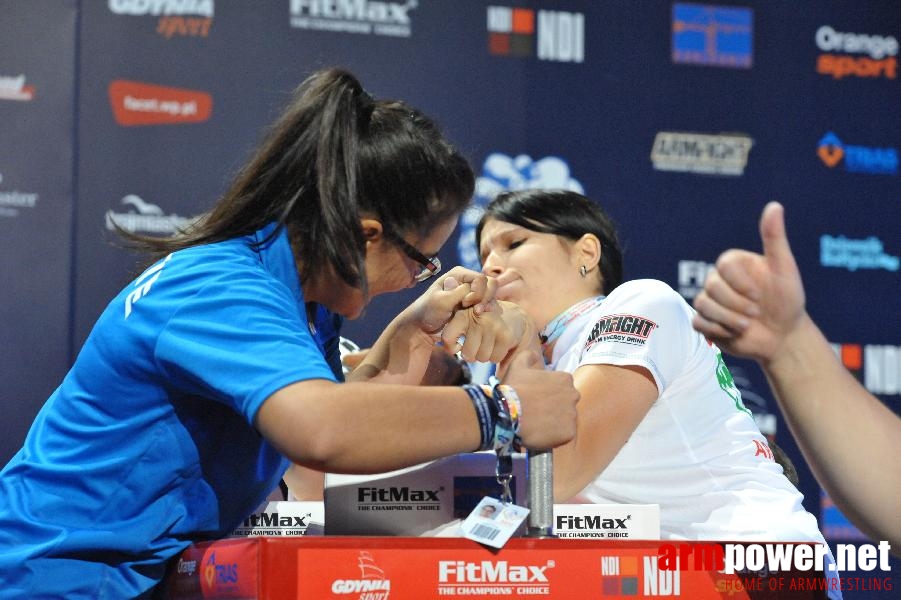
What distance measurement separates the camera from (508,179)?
13.9ft

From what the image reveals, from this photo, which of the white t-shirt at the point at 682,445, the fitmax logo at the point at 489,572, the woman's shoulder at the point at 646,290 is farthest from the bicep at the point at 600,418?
the fitmax logo at the point at 489,572

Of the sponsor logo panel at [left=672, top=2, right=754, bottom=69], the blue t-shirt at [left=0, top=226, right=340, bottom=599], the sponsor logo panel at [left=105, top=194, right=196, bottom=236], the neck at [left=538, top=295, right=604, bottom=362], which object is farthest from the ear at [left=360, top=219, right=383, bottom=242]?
the sponsor logo panel at [left=672, top=2, right=754, bottom=69]

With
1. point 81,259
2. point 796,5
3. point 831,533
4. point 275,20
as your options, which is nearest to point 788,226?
point 796,5

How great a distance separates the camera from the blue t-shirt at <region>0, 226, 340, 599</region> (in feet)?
4.16

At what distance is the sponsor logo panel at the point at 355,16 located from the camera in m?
4.11

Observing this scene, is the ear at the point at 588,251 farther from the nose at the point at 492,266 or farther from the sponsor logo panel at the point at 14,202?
the sponsor logo panel at the point at 14,202

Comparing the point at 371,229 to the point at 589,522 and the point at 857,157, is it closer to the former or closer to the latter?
the point at 589,522

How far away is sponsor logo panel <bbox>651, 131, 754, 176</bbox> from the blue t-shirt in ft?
10.5

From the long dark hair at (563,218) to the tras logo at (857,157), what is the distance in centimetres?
239

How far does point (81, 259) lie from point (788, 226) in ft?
9.64

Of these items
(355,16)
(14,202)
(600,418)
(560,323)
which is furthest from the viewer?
(355,16)

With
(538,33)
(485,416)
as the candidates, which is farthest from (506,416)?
(538,33)

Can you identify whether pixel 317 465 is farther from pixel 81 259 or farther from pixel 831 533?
pixel 831 533

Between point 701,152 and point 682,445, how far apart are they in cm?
275
